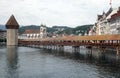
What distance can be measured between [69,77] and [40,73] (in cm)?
497

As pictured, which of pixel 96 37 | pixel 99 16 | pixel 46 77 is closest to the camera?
pixel 46 77

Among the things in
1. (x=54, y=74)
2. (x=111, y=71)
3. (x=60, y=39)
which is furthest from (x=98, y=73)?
(x=60, y=39)

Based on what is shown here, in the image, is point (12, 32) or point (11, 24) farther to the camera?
point (11, 24)

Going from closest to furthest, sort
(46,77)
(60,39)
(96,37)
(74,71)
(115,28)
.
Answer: (46,77) → (74,71) → (96,37) → (115,28) → (60,39)

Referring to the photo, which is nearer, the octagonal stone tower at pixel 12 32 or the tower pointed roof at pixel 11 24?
the octagonal stone tower at pixel 12 32

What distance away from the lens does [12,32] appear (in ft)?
440

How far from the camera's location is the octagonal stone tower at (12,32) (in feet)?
435

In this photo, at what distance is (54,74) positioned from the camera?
40250mm

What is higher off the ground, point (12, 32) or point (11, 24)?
point (11, 24)

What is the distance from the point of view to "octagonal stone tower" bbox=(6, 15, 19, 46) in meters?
132

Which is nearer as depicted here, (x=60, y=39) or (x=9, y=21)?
(x=60, y=39)

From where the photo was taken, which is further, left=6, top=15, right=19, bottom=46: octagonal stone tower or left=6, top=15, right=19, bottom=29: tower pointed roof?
left=6, top=15, right=19, bottom=29: tower pointed roof

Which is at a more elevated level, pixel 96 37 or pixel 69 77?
pixel 96 37

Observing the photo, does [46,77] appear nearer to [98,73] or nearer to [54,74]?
[54,74]
